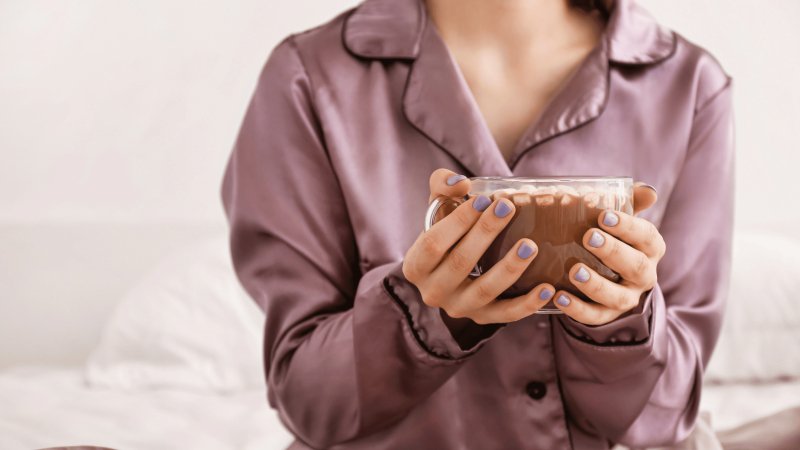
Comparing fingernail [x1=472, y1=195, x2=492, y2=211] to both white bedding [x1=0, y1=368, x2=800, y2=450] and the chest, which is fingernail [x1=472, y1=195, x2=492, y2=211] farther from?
white bedding [x1=0, y1=368, x2=800, y2=450]

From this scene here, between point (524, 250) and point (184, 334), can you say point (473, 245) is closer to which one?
point (524, 250)

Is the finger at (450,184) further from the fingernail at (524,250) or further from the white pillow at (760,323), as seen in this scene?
the white pillow at (760,323)

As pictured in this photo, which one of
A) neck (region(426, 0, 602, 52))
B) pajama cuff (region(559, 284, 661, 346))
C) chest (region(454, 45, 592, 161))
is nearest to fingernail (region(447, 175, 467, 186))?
pajama cuff (region(559, 284, 661, 346))

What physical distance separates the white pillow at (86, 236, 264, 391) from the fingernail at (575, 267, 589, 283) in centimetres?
153

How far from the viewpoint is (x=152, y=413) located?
1.88m

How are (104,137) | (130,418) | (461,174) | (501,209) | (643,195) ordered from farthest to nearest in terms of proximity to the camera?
1. (104,137)
2. (130,418)
3. (461,174)
4. (643,195)
5. (501,209)

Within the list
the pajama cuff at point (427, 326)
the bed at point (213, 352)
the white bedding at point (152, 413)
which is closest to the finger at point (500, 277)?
the pajama cuff at point (427, 326)

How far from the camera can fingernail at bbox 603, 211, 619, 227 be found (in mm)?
754

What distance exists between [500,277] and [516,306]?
4 centimetres

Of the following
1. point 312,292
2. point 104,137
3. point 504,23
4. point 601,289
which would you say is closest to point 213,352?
point 104,137

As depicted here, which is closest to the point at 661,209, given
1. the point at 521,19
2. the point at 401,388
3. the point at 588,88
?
the point at 588,88

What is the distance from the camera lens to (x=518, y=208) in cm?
77

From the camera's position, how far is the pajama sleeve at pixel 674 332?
37.9 inches

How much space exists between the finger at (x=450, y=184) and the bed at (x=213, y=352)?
3.98 feet
